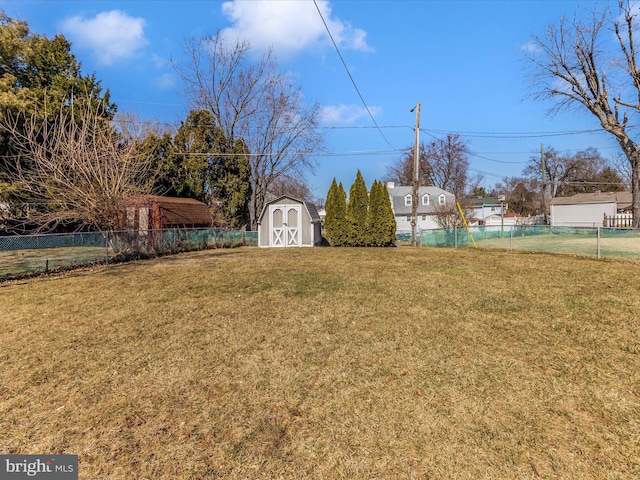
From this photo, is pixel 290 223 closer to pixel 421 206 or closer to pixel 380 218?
pixel 380 218

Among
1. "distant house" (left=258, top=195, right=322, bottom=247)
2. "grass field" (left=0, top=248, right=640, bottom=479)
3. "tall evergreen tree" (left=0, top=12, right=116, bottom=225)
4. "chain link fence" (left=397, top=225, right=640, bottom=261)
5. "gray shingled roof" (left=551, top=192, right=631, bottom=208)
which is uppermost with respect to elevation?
"tall evergreen tree" (left=0, top=12, right=116, bottom=225)

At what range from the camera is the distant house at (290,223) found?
17.9 meters

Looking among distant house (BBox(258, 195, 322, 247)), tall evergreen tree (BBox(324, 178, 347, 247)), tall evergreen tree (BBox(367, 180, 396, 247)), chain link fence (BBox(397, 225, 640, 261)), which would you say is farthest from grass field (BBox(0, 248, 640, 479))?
distant house (BBox(258, 195, 322, 247))

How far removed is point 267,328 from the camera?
14.7 feet

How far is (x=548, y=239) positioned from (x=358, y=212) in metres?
8.43

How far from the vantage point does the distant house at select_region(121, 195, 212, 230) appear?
41.8 feet

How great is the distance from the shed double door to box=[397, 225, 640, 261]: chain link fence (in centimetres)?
668

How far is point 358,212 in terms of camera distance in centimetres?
1698

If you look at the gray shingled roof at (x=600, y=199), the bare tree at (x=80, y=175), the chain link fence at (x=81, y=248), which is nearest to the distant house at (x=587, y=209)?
the gray shingled roof at (x=600, y=199)

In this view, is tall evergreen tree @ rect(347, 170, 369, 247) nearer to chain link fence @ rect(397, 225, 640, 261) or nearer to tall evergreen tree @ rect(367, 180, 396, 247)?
tall evergreen tree @ rect(367, 180, 396, 247)

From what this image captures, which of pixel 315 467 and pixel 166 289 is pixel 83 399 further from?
pixel 166 289

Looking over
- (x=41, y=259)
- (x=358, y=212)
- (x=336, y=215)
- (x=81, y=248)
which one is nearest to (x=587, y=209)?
(x=358, y=212)

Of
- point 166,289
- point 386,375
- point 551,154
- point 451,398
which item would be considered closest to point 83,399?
point 386,375

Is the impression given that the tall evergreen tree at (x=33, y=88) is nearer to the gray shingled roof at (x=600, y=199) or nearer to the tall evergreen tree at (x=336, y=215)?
the tall evergreen tree at (x=336, y=215)
